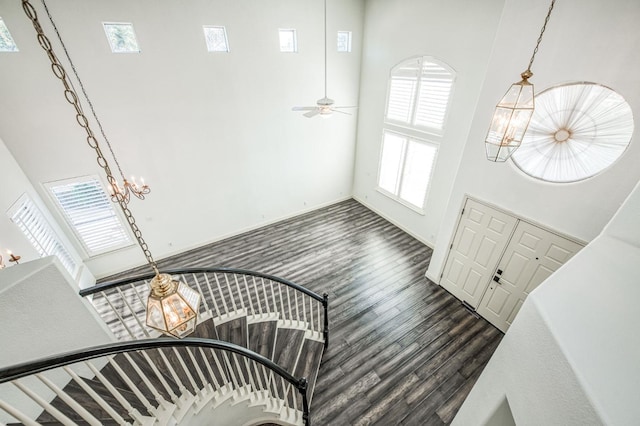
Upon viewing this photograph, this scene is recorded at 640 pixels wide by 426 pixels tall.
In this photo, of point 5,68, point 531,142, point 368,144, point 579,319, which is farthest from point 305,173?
point 579,319

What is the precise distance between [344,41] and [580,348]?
748 cm

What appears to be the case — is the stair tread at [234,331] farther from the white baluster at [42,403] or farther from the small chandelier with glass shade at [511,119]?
the small chandelier with glass shade at [511,119]

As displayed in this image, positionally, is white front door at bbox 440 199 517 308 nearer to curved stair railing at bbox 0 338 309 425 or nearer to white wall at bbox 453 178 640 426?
white wall at bbox 453 178 640 426

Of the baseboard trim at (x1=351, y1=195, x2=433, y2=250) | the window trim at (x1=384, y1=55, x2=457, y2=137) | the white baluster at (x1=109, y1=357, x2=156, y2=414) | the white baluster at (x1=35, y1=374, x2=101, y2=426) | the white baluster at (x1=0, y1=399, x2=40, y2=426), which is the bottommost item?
the baseboard trim at (x1=351, y1=195, x2=433, y2=250)

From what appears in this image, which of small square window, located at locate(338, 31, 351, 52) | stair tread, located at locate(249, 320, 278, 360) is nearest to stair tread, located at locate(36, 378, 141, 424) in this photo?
stair tread, located at locate(249, 320, 278, 360)

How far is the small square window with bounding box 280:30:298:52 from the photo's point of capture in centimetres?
583

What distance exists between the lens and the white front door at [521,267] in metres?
3.62

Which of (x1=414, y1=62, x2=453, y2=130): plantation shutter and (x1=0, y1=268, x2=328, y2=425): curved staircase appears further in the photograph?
(x1=414, y1=62, x2=453, y2=130): plantation shutter

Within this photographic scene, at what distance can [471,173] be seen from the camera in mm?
4367

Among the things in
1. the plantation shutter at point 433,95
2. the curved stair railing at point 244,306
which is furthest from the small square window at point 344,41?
the curved stair railing at point 244,306

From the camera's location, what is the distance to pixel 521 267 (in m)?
4.09

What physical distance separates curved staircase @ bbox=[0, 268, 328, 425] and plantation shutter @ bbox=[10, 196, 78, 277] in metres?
1.35

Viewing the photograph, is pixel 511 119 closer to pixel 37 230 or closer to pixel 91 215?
pixel 37 230

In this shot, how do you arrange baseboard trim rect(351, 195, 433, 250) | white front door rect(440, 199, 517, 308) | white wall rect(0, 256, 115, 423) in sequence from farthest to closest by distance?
1. baseboard trim rect(351, 195, 433, 250)
2. white front door rect(440, 199, 517, 308)
3. white wall rect(0, 256, 115, 423)
